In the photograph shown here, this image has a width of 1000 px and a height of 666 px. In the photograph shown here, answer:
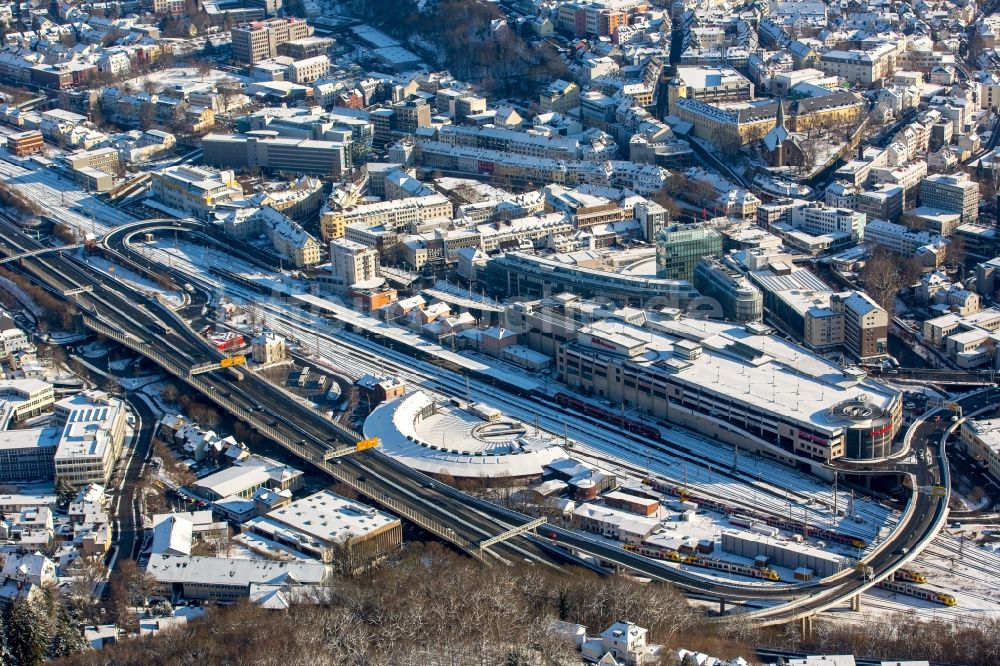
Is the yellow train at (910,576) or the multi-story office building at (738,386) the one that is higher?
the multi-story office building at (738,386)

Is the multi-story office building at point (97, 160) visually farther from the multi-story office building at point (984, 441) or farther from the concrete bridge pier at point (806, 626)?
the concrete bridge pier at point (806, 626)

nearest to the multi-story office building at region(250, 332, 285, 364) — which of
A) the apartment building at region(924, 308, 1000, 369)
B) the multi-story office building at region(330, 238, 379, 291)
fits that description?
the multi-story office building at region(330, 238, 379, 291)

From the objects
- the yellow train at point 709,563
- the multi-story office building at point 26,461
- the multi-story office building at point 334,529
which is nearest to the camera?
the yellow train at point 709,563

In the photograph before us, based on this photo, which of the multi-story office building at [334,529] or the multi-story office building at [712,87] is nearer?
the multi-story office building at [334,529]

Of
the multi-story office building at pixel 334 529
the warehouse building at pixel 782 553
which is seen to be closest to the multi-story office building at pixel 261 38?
the multi-story office building at pixel 334 529

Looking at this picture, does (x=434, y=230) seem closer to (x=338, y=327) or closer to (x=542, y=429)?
(x=338, y=327)

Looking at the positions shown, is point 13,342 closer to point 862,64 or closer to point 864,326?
point 864,326

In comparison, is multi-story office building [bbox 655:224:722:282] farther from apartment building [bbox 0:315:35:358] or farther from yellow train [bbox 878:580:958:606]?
apartment building [bbox 0:315:35:358]
